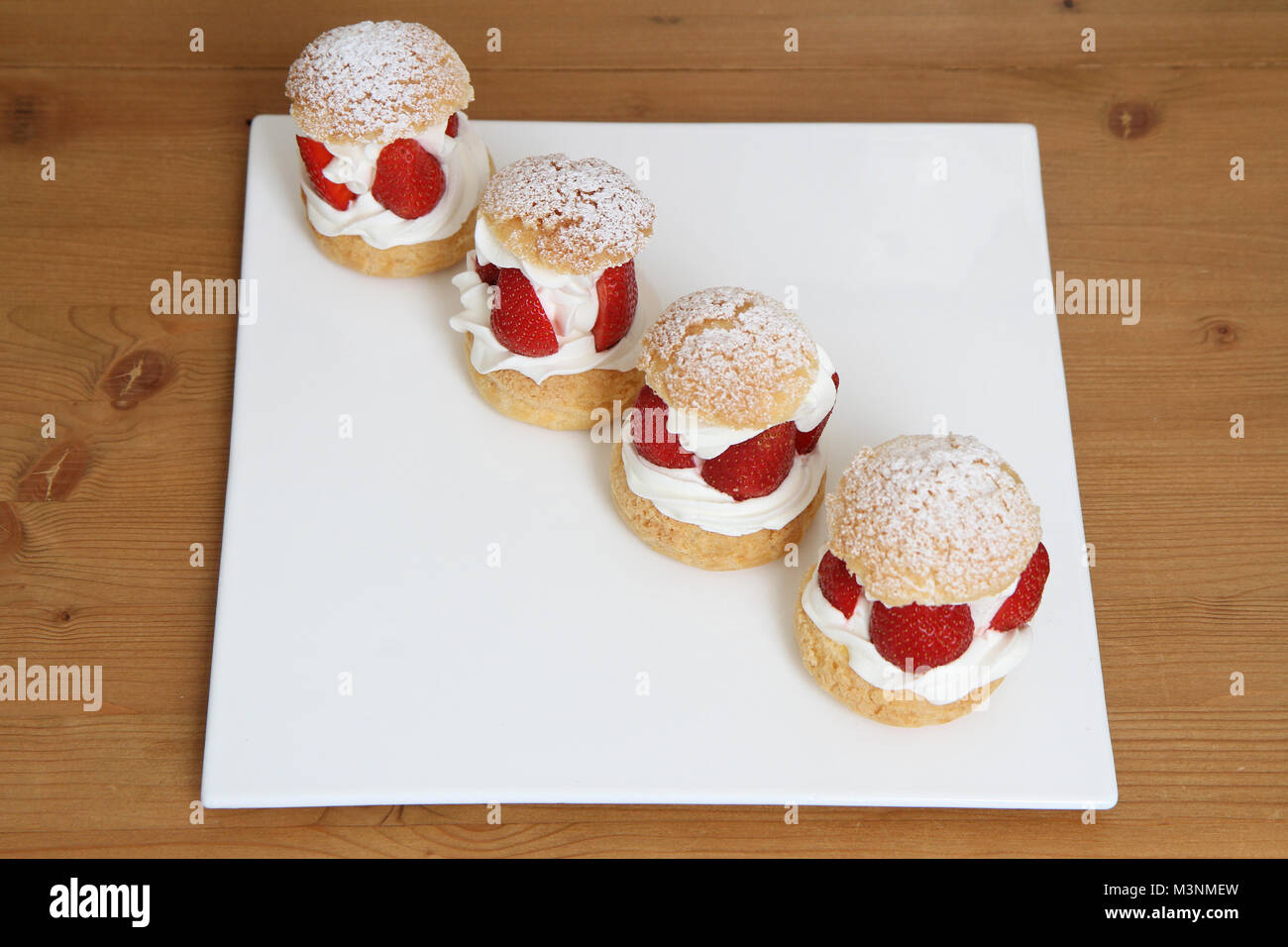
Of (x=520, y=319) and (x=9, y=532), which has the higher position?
(x=520, y=319)

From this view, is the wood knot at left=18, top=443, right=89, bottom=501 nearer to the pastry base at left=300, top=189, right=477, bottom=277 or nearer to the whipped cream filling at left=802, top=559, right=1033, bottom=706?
the pastry base at left=300, top=189, right=477, bottom=277

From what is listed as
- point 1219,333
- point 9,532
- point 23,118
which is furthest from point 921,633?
point 23,118

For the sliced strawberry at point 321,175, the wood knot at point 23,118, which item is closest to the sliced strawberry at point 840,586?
the sliced strawberry at point 321,175

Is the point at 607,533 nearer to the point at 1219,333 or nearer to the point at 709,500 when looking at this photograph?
the point at 709,500

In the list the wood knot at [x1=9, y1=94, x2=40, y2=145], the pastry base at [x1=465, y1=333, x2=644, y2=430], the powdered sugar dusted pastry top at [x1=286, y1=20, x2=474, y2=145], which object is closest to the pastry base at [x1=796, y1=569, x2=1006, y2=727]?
the pastry base at [x1=465, y1=333, x2=644, y2=430]

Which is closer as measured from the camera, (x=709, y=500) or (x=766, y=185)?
(x=709, y=500)

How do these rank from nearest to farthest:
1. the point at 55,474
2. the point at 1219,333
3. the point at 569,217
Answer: the point at 569,217, the point at 55,474, the point at 1219,333

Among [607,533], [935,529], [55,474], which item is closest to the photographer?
[935,529]
